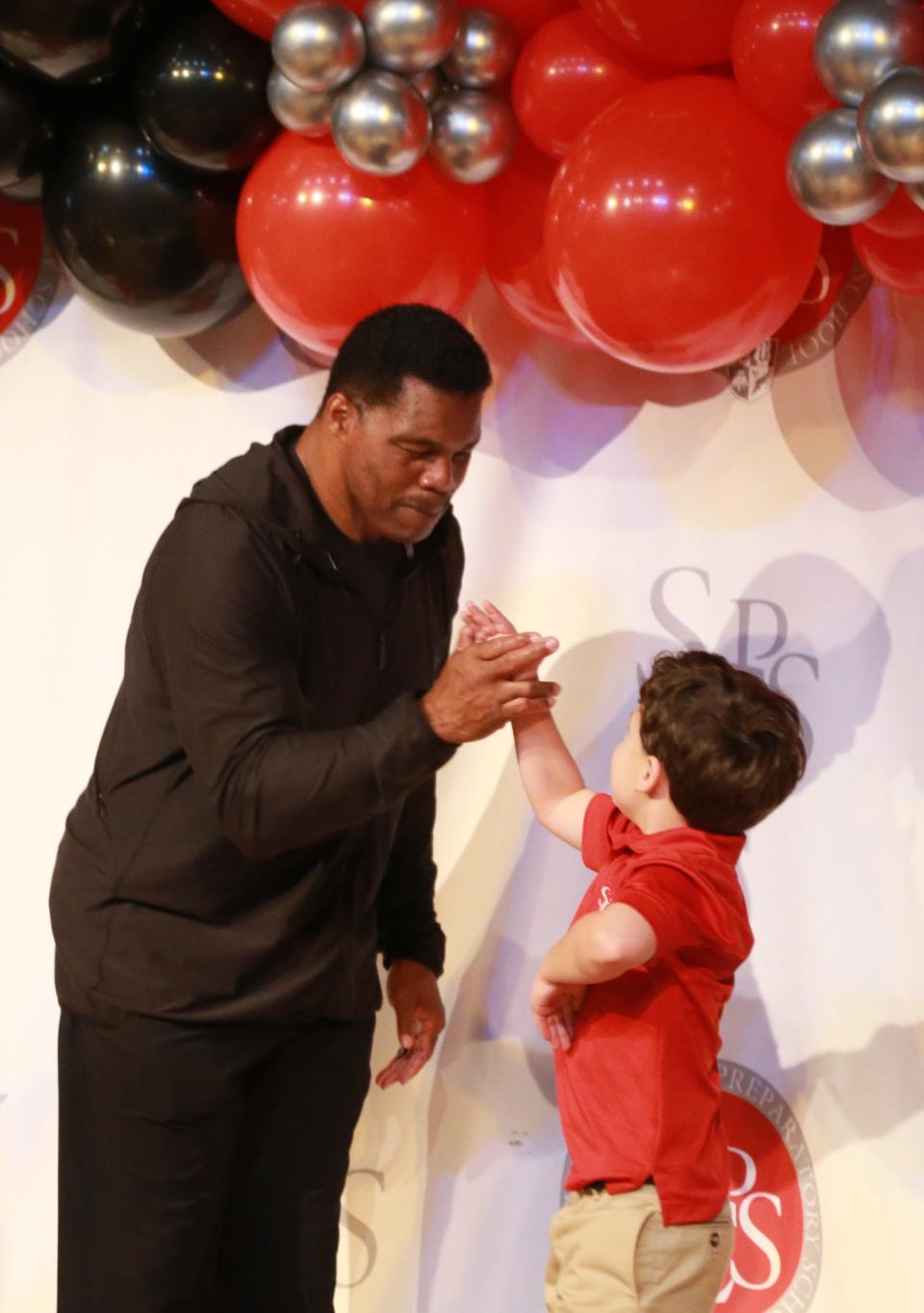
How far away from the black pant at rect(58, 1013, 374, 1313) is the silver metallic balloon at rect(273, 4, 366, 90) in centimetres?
114

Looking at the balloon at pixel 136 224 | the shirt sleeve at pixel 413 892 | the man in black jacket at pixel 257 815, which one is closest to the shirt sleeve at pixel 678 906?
the man in black jacket at pixel 257 815

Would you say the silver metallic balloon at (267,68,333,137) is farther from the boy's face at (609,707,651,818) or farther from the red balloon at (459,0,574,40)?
the boy's face at (609,707,651,818)

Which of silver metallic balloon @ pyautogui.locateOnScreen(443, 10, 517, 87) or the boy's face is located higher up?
silver metallic balloon @ pyautogui.locateOnScreen(443, 10, 517, 87)

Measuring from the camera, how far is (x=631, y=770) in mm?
1739

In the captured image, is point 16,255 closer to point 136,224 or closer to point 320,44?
point 136,224

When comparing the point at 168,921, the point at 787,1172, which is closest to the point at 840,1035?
the point at 787,1172

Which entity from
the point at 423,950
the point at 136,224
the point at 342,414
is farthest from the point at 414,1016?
the point at 136,224

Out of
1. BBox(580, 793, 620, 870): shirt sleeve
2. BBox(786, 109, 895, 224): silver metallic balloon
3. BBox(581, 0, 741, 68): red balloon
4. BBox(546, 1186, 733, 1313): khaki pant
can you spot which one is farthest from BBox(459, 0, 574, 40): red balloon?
BBox(546, 1186, 733, 1313): khaki pant

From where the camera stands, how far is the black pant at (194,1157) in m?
1.72

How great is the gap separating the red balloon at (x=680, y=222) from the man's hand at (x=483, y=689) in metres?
0.51

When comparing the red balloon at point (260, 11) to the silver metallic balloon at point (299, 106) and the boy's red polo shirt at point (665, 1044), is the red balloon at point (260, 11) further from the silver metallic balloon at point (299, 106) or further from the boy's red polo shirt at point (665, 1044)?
the boy's red polo shirt at point (665, 1044)

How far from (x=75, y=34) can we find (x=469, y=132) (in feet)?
1.76

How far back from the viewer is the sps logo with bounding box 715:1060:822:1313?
2197mm

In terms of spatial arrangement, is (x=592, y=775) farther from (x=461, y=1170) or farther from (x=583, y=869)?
(x=461, y=1170)
